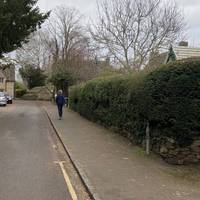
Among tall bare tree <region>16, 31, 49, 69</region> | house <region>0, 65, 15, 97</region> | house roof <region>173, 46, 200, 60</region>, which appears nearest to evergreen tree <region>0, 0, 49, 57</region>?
house roof <region>173, 46, 200, 60</region>

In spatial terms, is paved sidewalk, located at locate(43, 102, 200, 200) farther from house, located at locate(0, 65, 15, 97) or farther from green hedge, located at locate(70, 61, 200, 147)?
house, located at locate(0, 65, 15, 97)

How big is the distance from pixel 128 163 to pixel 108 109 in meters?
8.77

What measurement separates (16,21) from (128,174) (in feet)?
62.5

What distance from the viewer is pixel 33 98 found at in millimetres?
84562

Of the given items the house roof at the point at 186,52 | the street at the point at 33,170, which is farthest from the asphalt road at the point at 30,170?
the house roof at the point at 186,52

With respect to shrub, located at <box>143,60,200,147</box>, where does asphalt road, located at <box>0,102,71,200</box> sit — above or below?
below

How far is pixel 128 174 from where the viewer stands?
10.2 metres

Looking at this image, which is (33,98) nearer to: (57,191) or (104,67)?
(104,67)

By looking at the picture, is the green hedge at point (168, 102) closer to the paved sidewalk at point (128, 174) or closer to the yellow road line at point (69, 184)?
the paved sidewalk at point (128, 174)

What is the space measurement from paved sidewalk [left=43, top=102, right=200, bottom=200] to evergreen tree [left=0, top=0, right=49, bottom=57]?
12596mm

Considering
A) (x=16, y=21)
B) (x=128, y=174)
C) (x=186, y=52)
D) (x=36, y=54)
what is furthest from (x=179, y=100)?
(x=36, y=54)

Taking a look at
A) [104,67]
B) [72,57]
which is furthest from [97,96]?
[72,57]

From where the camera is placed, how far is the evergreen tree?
25938mm

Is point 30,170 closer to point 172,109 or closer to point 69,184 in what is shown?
point 69,184
